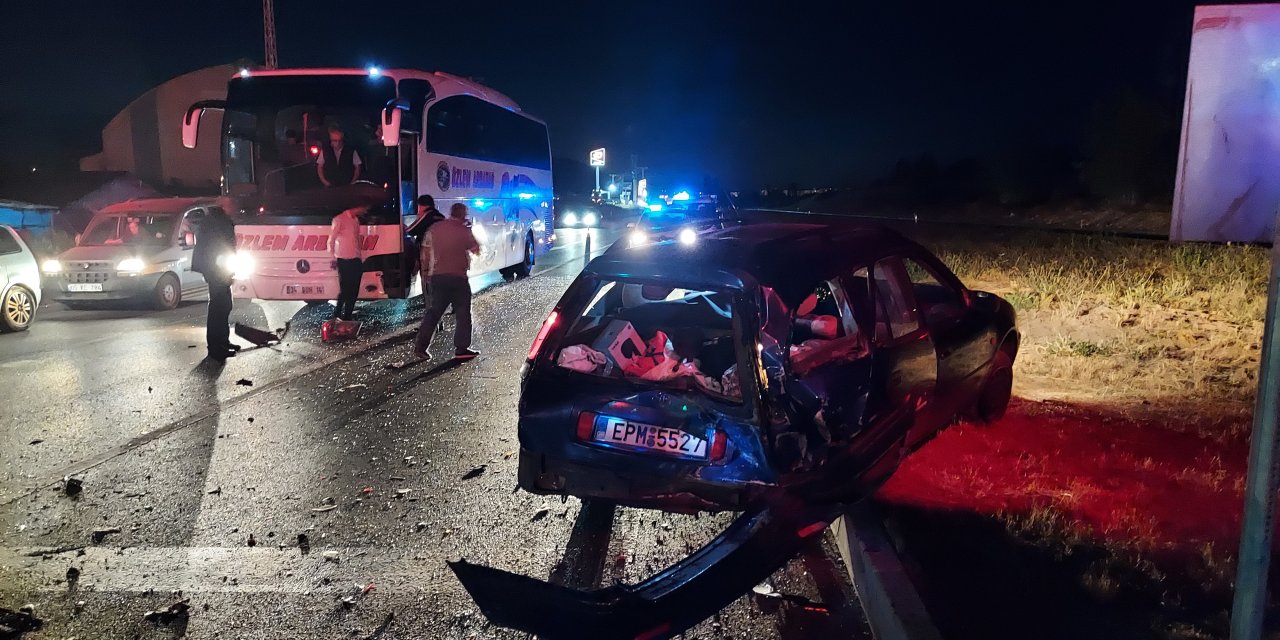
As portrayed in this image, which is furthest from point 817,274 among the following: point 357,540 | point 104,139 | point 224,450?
point 104,139

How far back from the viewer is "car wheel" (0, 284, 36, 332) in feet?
38.9

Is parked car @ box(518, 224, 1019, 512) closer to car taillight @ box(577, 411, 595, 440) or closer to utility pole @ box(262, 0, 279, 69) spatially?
car taillight @ box(577, 411, 595, 440)

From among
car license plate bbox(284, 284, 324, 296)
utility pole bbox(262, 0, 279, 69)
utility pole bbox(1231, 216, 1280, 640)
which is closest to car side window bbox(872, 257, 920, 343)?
utility pole bbox(1231, 216, 1280, 640)

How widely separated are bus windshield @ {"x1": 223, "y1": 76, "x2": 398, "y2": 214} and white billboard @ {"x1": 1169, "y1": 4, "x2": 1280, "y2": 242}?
1101 centimetres

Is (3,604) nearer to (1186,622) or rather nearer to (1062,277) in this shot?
(1186,622)

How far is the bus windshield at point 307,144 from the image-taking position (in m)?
12.6

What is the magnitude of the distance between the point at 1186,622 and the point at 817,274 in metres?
A: 2.22

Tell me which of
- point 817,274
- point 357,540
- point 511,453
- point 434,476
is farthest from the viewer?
point 511,453

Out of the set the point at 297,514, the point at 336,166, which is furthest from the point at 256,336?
the point at 297,514

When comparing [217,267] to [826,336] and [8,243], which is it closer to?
[8,243]

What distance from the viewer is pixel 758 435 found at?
3996 millimetres

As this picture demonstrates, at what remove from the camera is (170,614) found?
3975 millimetres

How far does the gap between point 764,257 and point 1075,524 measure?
220 centimetres

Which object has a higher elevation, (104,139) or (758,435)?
(104,139)
